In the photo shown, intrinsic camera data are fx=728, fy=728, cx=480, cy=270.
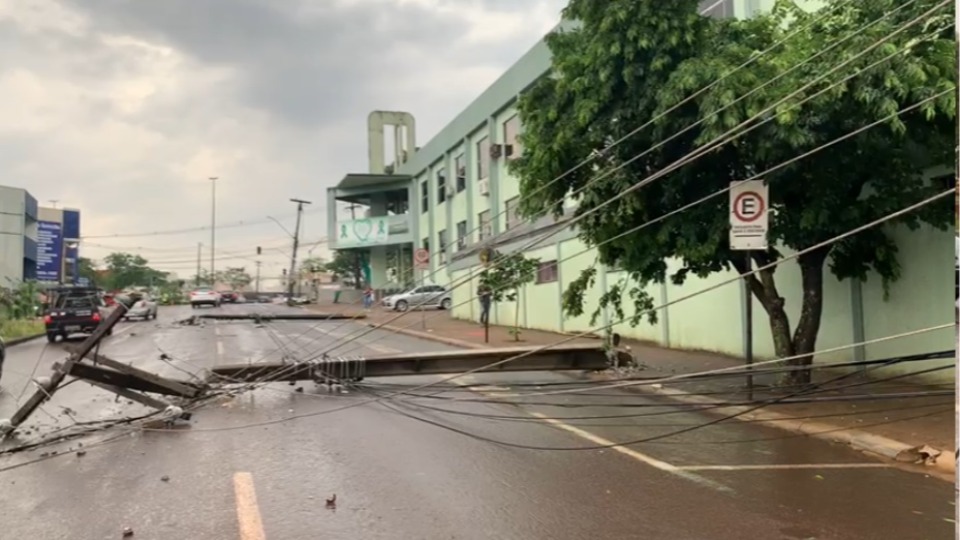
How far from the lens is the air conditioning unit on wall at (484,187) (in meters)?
33.8

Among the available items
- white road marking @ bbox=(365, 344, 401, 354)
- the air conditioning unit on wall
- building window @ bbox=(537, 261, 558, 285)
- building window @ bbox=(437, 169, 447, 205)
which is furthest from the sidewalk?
building window @ bbox=(437, 169, 447, 205)

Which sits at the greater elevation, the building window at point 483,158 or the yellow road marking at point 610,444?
the building window at point 483,158

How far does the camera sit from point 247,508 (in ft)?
18.2

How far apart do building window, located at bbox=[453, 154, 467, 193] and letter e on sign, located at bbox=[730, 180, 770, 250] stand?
3017 cm

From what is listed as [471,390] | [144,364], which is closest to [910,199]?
[471,390]

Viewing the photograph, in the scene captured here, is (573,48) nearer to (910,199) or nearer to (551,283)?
(910,199)

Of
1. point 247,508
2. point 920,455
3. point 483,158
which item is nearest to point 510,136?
point 483,158

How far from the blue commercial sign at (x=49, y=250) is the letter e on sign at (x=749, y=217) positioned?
59677mm

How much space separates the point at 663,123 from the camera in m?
9.30

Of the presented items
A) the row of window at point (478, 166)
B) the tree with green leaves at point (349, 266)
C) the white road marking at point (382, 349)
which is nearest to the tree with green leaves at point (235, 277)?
the tree with green leaves at point (349, 266)

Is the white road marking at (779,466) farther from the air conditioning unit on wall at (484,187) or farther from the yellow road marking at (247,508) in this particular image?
the air conditioning unit on wall at (484,187)

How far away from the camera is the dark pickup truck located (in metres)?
24.7

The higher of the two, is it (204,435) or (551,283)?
(551,283)

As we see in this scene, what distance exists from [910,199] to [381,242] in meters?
44.5
